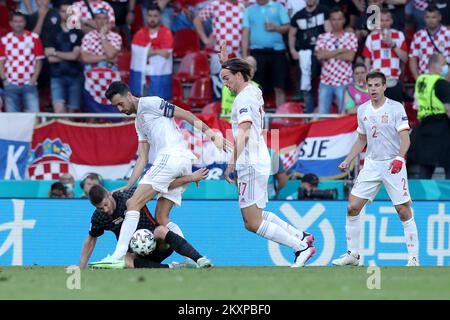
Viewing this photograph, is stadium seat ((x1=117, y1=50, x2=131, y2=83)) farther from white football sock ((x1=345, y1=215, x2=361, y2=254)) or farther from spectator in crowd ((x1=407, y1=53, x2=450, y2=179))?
white football sock ((x1=345, y1=215, x2=361, y2=254))

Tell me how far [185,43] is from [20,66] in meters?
2.84

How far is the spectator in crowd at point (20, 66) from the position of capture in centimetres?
1870

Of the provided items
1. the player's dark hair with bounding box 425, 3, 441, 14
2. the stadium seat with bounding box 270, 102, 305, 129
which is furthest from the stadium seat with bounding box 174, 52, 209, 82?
the player's dark hair with bounding box 425, 3, 441, 14

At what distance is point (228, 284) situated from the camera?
10016mm

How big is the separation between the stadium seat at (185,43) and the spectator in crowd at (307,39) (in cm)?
175

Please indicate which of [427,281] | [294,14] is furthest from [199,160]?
[427,281]

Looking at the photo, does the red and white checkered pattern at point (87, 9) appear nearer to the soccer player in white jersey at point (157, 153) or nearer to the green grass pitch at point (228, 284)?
the soccer player in white jersey at point (157, 153)

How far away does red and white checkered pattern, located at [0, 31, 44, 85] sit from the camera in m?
18.7

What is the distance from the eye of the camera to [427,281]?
33.8 feet

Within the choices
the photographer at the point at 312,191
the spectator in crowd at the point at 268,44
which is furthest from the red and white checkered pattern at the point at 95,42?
the photographer at the point at 312,191

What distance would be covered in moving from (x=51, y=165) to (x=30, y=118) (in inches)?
29.7

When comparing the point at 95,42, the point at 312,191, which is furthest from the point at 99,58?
the point at 312,191

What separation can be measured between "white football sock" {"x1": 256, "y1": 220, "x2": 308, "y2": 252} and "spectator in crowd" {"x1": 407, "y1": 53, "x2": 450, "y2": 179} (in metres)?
5.27

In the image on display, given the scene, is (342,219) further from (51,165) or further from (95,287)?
(95,287)
